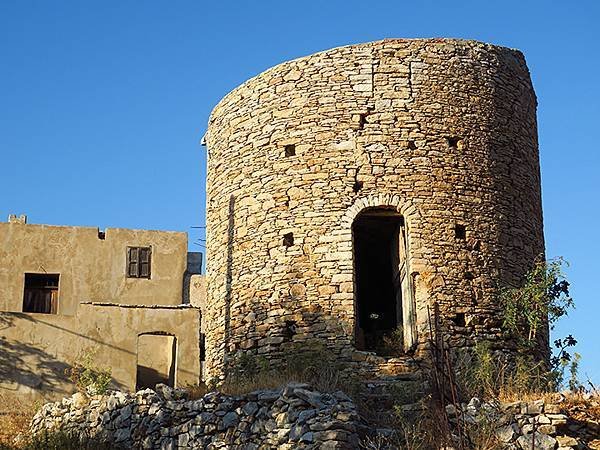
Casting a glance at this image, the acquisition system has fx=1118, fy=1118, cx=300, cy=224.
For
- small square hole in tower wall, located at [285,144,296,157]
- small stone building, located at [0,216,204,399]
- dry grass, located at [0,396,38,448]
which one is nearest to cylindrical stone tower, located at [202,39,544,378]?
small square hole in tower wall, located at [285,144,296,157]

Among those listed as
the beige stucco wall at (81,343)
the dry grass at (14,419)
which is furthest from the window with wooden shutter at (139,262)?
the dry grass at (14,419)

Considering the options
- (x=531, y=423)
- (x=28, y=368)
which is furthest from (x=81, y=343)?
(x=531, y=423)

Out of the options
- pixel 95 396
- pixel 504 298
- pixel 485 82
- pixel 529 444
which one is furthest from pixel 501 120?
pixel 95 396

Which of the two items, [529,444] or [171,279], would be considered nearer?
[529,444]

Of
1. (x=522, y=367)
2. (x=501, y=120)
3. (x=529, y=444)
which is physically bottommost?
(x=529, y=444)

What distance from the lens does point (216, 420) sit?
49.3 feet

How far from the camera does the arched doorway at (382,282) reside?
17.7 metres

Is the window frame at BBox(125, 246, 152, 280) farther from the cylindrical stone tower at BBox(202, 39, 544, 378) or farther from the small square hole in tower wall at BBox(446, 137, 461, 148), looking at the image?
the small square hole in tower wall at BBox(446, 137, 461, 148)

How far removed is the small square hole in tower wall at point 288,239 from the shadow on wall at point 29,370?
18.9 ft

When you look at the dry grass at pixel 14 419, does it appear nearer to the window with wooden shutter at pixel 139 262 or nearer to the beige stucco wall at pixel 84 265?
the beige stucco wall at pixel 84 265

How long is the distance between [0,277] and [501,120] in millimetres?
12349

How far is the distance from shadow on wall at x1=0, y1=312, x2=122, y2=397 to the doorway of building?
231cm

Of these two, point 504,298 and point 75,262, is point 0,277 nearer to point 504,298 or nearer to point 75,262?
point 75,262

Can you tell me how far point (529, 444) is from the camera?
13523mm
